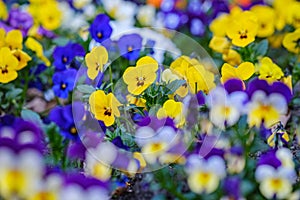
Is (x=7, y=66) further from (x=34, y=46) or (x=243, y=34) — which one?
(x=243, y=34)

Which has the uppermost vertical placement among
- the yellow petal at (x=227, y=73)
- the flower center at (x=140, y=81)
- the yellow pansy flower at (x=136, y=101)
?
the yellow petal at (x=227, y=73)

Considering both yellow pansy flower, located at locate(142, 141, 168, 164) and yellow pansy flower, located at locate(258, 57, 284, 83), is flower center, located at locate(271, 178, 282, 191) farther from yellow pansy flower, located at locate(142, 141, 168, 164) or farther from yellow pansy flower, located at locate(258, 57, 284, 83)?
yellow pansy flower, located at locate(258, 57, 284, 83)

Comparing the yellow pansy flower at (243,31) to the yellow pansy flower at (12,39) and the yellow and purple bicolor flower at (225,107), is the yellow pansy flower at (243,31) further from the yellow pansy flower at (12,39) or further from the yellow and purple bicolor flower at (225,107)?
the yellow pansy flower at (12,39)

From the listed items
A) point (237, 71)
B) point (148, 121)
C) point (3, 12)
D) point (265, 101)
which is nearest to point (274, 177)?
point (265, 101)

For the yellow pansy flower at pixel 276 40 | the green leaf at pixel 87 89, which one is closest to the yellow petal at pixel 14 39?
the green leaf at pixel 87 89

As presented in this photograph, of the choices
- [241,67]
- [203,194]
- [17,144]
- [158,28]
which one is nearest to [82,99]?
[241,67]

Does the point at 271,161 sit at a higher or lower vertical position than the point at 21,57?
lower

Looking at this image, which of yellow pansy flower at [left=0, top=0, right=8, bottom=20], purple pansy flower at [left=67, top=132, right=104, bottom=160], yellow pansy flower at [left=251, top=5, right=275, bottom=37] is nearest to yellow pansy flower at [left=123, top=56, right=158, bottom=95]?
purple pansy flower at [left=67, top=132, right=104, bottom=160]
